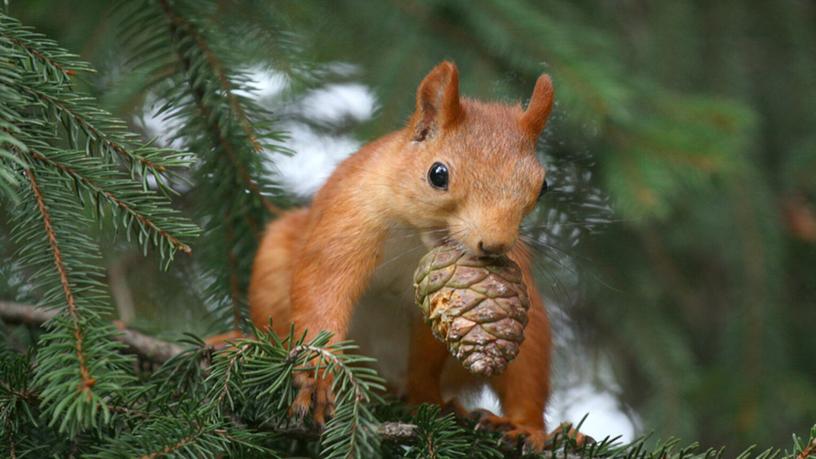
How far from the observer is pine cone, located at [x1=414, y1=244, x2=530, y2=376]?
1.31 metres

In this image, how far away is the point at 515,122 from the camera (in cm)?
170

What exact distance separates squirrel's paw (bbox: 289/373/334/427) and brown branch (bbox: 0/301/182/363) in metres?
0.31

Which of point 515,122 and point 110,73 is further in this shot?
point 110,73

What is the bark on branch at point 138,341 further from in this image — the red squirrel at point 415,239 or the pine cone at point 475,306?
the pine cone at point 475,306

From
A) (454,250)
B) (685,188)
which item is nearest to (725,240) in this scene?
(685,188)

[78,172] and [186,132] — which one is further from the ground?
[186,132]

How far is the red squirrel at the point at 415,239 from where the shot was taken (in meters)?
1.55

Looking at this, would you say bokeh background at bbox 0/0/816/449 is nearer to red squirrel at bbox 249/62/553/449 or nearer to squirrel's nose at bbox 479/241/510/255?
red squirrel at bbox 249/62/553/449

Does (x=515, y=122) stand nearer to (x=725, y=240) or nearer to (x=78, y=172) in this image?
(x=78, y=172)

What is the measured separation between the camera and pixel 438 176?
1625 mm

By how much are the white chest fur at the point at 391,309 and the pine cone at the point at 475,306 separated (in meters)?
0.34

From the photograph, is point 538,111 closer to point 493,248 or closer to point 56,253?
point 493,248

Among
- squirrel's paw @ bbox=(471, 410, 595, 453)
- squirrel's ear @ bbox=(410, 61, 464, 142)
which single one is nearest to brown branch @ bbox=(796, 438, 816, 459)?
squirrel's paw @ bbox=(471, 410, 595, 453)

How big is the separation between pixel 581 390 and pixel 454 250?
67.5 inches
